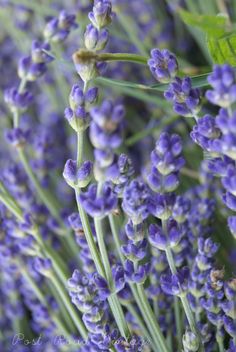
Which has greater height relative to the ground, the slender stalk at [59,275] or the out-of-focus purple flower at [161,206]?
the out-of-focus purple flower at [161,206]

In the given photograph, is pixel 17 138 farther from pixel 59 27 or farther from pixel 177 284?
pixel 177 284

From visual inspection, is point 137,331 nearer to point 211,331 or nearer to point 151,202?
point 211,331

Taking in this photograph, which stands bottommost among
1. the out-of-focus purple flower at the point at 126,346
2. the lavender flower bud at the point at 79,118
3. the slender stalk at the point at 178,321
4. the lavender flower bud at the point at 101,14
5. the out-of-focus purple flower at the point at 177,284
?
the slender stalk at the point at 178,321

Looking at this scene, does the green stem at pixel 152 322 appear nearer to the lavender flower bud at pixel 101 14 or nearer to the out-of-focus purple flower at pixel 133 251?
the out-of-focus purple flower at pixel 133 251

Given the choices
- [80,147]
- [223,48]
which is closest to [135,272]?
[80,147]

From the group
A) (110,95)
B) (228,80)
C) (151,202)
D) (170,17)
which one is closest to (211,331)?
(151,202)

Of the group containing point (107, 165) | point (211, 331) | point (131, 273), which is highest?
point (107, 165)

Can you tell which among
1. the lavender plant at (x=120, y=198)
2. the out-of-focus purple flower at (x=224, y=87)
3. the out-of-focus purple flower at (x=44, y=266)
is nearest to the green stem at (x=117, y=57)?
the lavender plant at (x=120, y=198)

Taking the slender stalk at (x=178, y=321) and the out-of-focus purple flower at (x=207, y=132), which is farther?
the slender stalk at (x=178, y=321)
